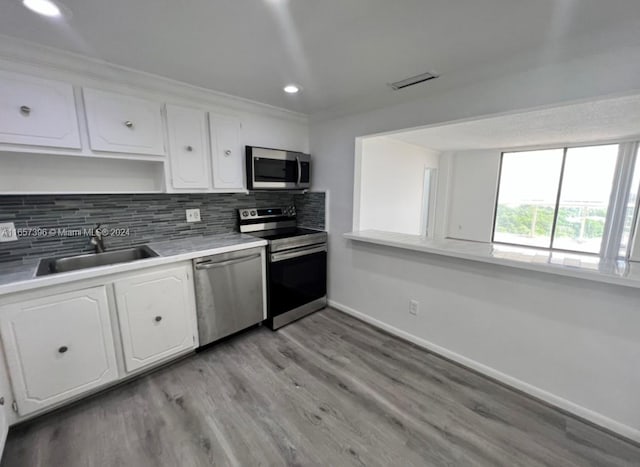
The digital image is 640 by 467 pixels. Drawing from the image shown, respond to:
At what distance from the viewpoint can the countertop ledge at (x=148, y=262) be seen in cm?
145

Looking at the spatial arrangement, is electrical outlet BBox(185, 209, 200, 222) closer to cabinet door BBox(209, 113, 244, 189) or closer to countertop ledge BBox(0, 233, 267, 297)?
countertop ledge BBox(0, 233, 267, 297)

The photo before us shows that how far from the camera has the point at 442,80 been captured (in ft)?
6.44

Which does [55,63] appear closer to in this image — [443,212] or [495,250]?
[495,250]

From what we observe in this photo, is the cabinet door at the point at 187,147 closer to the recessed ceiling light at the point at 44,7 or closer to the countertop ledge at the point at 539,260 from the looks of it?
the recessed ceiling light at the point at 44,7

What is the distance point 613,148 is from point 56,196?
7177 mm

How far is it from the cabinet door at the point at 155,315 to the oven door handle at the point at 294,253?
2.53ft

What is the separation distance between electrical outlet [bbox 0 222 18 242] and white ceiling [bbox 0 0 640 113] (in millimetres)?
1172

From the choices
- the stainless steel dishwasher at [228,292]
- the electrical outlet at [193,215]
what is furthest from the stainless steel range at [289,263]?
the electrical outlet at [193,215]

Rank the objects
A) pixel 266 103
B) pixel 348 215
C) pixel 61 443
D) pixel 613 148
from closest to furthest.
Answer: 1. pixel 61 443
2. pixel 266 103
3. pixel 348 215
4. pixel 613 148

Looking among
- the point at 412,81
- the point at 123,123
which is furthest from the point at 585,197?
the point at 123,123

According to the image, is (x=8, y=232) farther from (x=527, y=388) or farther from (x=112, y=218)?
(x=527, y=388)

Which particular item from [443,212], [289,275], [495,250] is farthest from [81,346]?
[443,212]

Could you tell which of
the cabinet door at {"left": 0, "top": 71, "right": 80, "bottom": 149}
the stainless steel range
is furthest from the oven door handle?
the cabinet door at {"left": 0, "top": 71, "right": 80, "bottom": 149}

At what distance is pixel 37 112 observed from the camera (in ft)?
5.28
